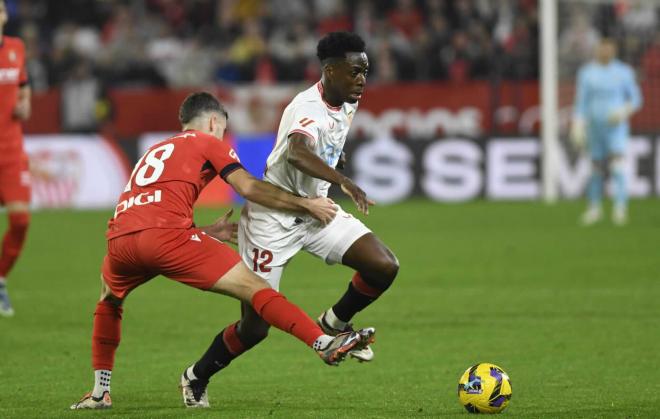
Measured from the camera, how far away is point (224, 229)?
7.07 metres

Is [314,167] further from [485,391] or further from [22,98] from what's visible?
[22,98]

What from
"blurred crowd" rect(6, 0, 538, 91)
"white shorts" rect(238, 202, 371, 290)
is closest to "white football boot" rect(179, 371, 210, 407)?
"white shorts" rect(238, 202, 371, 290)

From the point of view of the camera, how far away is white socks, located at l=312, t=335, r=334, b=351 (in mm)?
6031

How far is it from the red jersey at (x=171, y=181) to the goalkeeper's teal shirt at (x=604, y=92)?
12.4 meters

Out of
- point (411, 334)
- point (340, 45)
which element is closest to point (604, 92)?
point (411, 334)

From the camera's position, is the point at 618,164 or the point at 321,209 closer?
the point at 321,209

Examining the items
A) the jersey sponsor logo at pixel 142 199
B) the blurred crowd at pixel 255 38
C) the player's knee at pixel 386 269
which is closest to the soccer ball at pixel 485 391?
the player's knee at pixel 386 269

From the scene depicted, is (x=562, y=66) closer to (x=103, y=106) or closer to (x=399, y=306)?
(x=103, y=106)

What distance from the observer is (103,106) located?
887 inches

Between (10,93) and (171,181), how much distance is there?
4.57m

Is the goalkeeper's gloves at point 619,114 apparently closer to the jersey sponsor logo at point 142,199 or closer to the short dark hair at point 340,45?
the short dark hair at point 340,45

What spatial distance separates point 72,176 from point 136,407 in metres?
15.2

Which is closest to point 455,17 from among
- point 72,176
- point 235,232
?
point 72,176

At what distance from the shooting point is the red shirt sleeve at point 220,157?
648 centimetres
